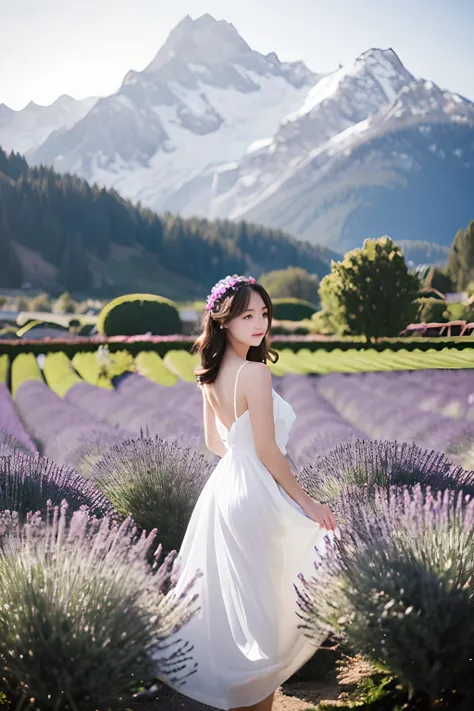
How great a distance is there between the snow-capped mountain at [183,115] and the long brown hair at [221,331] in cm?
463

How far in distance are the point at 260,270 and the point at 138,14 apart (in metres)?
4.32

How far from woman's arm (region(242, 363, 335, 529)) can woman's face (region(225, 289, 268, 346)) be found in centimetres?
19

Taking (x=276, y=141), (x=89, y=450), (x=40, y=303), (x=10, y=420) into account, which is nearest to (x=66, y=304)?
(x=40, y=303)

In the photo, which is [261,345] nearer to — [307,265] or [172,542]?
[172,542]

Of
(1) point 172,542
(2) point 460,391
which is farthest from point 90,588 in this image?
(2) point 460,391

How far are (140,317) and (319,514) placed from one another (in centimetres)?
607

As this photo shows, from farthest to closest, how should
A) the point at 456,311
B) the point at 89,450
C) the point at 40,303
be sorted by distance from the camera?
1. the point at 40,303
2. the point at 456,311
3. the point at 89,450

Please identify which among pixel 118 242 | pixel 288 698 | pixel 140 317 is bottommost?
pixel 288 698

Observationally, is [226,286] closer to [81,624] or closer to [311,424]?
[81,624]

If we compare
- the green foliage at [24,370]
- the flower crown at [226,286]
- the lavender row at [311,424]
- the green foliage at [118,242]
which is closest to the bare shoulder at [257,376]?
the flower crown at [226,286]

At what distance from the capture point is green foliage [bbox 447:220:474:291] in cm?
609

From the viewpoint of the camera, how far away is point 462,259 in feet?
20.6

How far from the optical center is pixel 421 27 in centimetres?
610

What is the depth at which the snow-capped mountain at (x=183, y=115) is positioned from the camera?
23.9 ft
